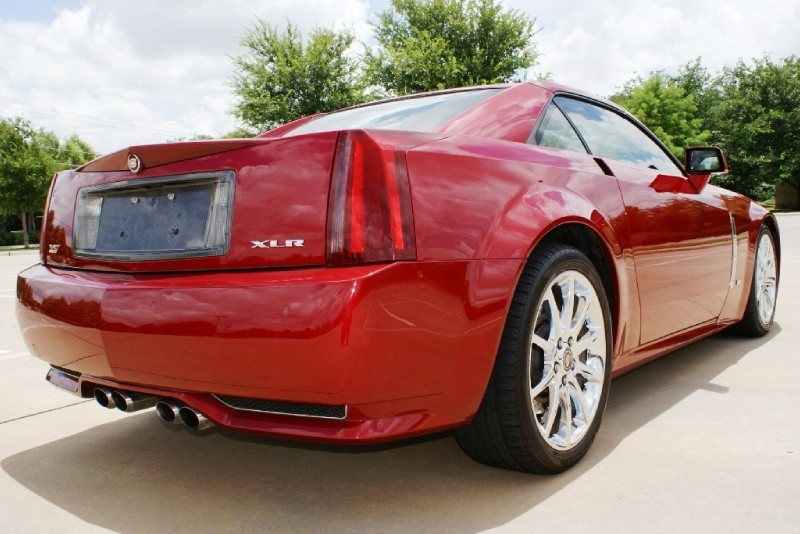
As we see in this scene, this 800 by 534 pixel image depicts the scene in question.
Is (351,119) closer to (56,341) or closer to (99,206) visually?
(99,206)

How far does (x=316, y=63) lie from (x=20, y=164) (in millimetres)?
16035

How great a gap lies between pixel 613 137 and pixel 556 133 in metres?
0.64

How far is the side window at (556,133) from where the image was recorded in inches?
110

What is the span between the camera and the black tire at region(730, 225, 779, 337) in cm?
467

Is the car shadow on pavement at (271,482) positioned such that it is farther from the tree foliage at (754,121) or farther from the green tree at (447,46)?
the tree foliage at (754,121)

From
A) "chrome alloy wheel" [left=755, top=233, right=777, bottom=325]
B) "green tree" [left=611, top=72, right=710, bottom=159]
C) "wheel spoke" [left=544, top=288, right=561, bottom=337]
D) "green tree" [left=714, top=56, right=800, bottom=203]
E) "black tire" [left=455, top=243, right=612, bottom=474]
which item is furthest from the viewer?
"green tree" [left=611, top=72, right=710, bottom=159]

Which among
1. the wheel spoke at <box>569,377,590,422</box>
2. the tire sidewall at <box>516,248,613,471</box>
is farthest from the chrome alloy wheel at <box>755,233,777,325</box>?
the wheel spoke at <box>569,377,590,422</box>

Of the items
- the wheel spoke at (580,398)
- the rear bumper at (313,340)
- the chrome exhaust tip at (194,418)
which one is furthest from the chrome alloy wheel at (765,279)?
the chrome exhaust tip at (194,418)

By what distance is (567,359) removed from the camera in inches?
102

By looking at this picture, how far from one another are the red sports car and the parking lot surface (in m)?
0.20

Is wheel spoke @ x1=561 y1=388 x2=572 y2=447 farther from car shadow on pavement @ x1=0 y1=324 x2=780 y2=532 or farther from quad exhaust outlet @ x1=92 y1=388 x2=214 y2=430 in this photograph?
quad exhaust outlet @ x1=92 y1=388 x2=214 y2=430

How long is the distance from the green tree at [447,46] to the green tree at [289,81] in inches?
99.4

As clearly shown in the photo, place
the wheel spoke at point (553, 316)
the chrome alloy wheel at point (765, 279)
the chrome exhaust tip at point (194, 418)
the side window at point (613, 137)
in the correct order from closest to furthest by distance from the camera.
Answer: the chrome exhaust tip at point (194, 418), the wheel spoke at point (553, 316), the side window at point (613, 137), the chrome alloy wheel at point (765, 279)

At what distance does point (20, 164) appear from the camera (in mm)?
37031
